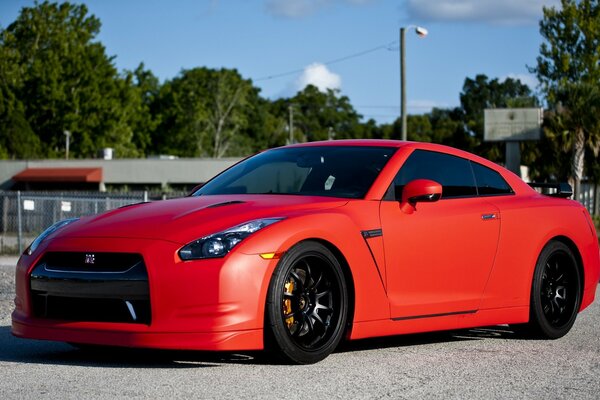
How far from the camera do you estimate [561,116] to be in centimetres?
4612

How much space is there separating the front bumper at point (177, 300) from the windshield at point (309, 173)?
4.06ft

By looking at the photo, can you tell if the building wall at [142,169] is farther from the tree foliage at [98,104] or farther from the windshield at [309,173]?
the windshield at [309,173]

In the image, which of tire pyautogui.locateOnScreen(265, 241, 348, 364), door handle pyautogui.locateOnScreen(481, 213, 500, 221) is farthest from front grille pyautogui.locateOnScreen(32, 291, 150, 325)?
door handle pyautogui.locateOnScreen(481, 213, 500, 221)

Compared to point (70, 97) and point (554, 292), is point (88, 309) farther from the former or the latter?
point (70, 97)

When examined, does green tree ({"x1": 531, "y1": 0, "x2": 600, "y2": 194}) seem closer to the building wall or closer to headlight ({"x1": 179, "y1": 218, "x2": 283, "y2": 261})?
the building wall

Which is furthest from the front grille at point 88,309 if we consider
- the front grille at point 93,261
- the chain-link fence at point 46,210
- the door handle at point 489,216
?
the chain-link fence at point 46,210

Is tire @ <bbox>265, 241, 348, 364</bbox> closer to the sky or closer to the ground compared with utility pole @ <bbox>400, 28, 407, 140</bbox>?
closer to the ground

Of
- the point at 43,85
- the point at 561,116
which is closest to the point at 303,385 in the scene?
the point at 561,116

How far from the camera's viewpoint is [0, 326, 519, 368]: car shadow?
6.94 meters

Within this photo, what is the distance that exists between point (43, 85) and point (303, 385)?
86242mm

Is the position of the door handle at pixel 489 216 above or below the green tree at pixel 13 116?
below

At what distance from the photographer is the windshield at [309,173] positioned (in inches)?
299

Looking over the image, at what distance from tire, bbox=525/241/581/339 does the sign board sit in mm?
36435

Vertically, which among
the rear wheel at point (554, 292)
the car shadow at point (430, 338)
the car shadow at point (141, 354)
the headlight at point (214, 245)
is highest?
the headlight at point (214, 245)
